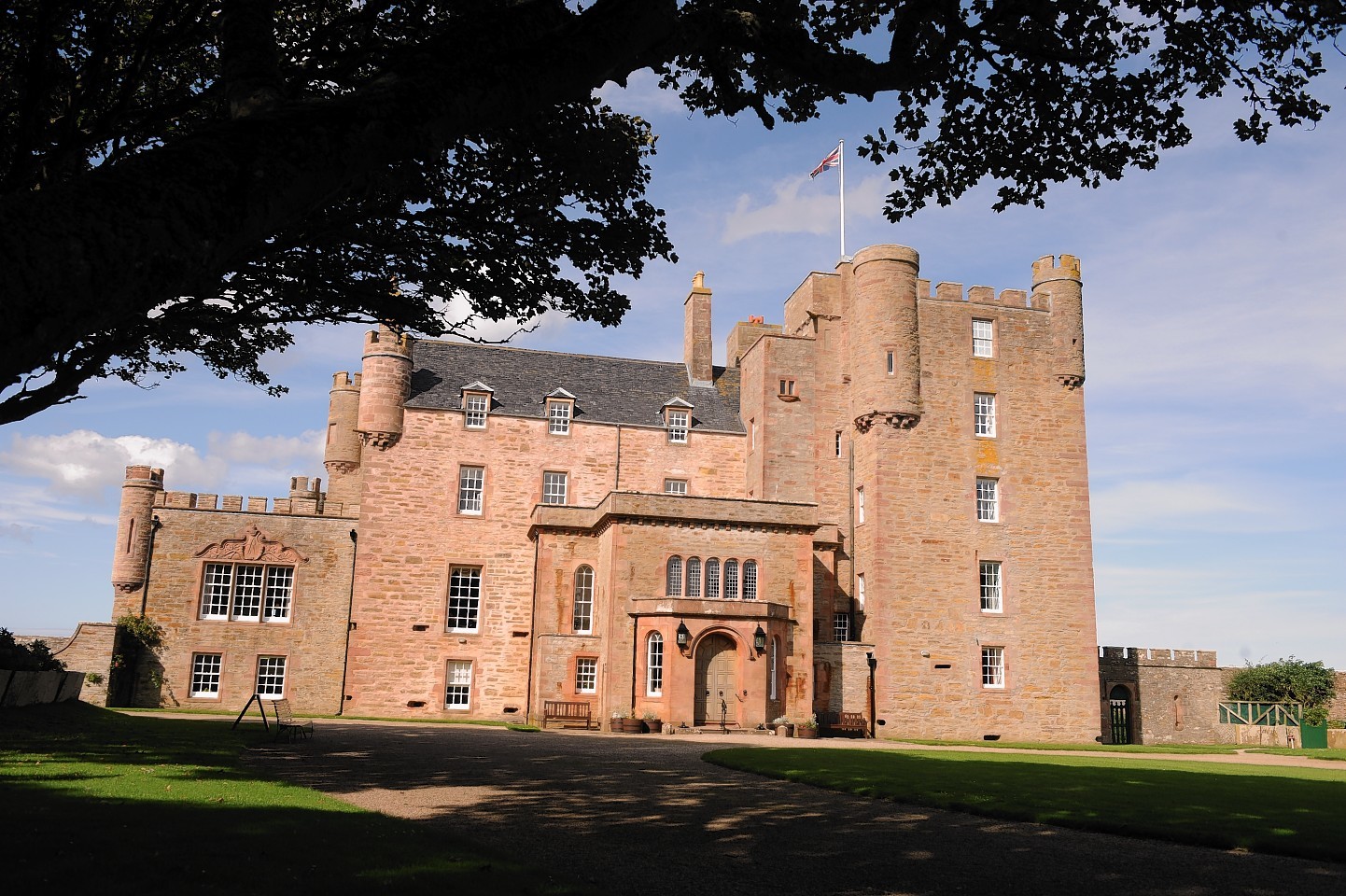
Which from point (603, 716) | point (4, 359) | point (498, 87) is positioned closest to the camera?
point (4, 359)

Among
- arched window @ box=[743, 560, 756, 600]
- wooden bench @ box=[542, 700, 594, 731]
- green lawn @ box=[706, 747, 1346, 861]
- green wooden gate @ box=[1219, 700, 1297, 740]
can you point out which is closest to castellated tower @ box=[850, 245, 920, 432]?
arched window @ box=[743, 560, 756, 600]

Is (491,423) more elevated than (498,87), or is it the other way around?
(491,423)

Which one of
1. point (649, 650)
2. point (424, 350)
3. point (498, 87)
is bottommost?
point (649, 650)

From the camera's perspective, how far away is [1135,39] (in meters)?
10.4

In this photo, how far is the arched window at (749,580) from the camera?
3294 cm

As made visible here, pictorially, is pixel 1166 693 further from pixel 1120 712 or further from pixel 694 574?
pixel 694 574

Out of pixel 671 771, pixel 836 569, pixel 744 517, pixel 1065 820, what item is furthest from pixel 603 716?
pixel 1065 820

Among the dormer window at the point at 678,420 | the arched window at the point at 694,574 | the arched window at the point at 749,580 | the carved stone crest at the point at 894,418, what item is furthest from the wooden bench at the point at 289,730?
the carved stone crest at the point at 894,418

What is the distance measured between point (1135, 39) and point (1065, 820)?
838 cm

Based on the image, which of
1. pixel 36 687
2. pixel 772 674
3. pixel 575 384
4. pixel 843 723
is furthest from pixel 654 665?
pixel 36 687

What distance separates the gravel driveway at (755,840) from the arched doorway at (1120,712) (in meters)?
31.6

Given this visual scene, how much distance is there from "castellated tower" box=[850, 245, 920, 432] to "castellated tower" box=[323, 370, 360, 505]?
65.3 feet

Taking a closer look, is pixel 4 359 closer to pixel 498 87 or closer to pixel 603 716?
pixel 498 87

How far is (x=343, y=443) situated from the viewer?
4184 centimetres
